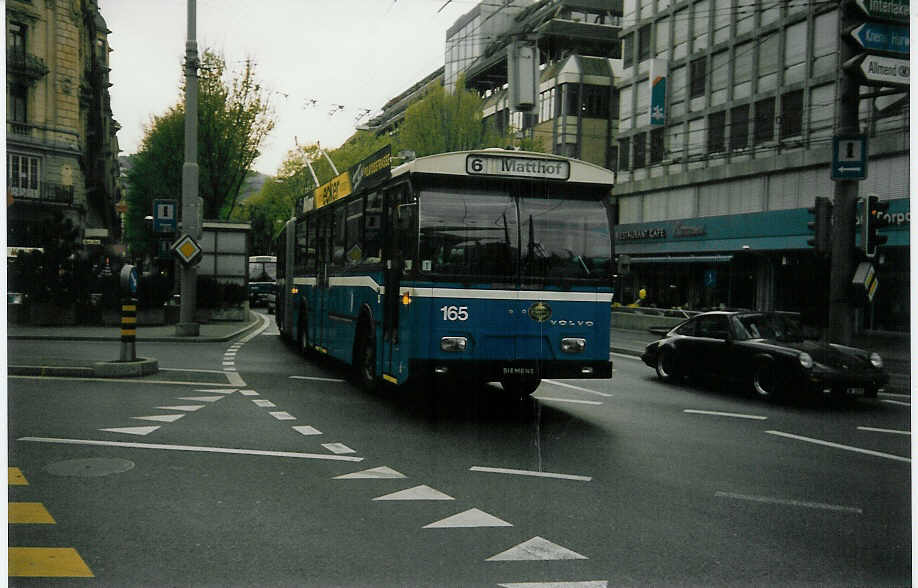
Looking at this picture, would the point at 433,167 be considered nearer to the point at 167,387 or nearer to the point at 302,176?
the point at 167,387

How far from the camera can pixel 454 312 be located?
9219 millimetres

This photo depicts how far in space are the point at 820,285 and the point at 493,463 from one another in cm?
791

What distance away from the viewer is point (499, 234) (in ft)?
30.4

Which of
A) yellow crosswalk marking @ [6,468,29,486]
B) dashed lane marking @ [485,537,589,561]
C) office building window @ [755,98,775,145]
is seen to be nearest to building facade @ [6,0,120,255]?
yellow crosswalk marking @ [6,468,29,486]

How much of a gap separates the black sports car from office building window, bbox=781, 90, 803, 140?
2.74m

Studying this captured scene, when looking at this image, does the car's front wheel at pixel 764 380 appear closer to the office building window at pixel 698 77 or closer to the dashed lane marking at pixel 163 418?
the office building window at pixel 698 77

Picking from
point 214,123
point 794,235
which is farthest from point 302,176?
point 794,235

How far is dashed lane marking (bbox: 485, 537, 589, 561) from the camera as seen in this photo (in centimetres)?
476

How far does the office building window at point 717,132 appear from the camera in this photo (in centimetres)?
1245

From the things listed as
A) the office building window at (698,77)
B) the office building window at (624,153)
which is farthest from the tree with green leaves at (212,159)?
the office building window at (698,77)

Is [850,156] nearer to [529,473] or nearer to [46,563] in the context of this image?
[529,473]

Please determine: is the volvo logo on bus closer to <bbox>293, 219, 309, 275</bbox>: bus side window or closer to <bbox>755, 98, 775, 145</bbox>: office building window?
<bbox>755, 98, 775, 145</bbox>: office building window

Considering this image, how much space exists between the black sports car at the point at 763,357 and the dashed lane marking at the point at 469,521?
6.32 meters

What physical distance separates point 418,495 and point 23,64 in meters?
3.71
